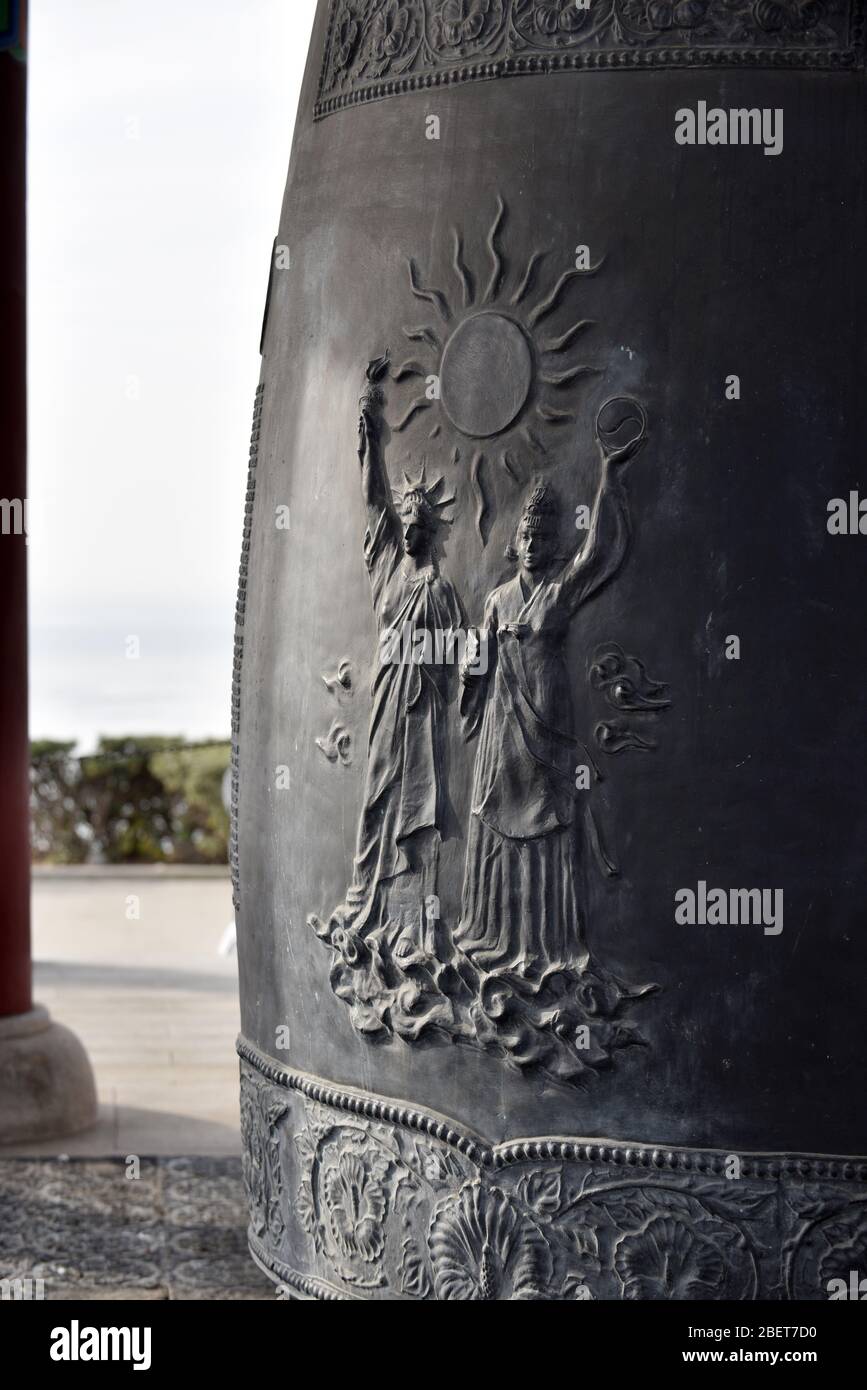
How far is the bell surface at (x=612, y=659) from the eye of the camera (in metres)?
3.50

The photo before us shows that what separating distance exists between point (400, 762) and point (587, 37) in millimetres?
1595

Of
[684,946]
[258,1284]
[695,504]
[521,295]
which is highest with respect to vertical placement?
[521,295]

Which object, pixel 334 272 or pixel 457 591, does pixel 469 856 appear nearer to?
pixel 457 591

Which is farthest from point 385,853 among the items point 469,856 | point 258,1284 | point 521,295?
point 258,1284

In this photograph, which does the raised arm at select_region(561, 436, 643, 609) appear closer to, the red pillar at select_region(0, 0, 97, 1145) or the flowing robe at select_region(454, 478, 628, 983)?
the flowing robe at select_region(454, 478, 628, 983)

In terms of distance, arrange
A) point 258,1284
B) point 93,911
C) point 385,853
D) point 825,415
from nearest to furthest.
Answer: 1. point 825,415
2. point 385,853
3. point 258,1284
4. point 93,911

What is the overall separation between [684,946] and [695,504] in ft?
2.95

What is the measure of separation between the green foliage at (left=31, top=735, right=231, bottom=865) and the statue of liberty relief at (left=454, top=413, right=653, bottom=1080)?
984 centimetres

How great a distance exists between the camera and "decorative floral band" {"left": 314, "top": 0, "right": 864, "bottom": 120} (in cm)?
359

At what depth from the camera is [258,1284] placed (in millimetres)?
5043

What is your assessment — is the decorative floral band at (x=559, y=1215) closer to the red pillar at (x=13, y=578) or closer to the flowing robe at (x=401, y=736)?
the flowing robe at (x=401, y=736)

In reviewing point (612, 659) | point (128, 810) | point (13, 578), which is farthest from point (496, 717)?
point (128, 810)

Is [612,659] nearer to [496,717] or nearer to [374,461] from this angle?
[496,717]

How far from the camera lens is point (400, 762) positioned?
376 centimetres
